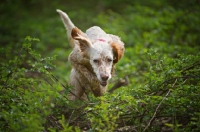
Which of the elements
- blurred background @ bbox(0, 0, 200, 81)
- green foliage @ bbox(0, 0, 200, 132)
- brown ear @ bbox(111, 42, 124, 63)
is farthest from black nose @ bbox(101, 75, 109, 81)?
blurred background @ bbox(0, 0, 200, 81)

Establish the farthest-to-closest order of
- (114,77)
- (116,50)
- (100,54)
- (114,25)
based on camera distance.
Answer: (114,25)
(114,77)
(116,50)
(100,54)

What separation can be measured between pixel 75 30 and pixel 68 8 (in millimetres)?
8288

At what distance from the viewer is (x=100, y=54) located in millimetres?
4102

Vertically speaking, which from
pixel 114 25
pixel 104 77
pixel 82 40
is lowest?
pixel 104 77

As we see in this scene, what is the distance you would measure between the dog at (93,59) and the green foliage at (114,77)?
346 millimetres

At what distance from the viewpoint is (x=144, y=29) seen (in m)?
9.53

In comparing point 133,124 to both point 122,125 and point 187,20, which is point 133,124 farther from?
point 187,20

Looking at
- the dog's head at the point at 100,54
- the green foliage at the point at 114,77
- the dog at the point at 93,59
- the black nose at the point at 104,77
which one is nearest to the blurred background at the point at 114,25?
the green foliage at the point at 114,77

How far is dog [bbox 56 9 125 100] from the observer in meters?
4.08

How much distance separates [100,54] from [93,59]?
12cm

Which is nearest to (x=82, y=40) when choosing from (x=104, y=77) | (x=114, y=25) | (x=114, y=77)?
(x=104, y=77)

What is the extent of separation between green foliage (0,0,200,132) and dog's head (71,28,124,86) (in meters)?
0.32

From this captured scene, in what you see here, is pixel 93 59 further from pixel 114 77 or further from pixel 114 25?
pixel 114 25

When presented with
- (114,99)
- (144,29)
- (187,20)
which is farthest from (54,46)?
(114,99)
